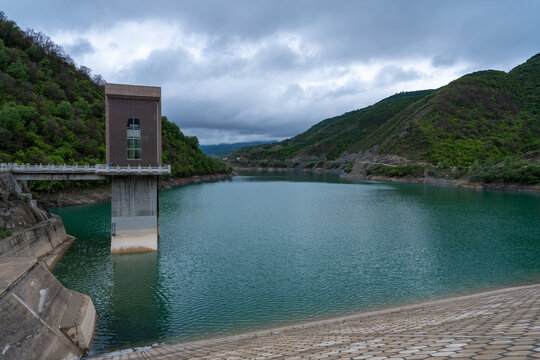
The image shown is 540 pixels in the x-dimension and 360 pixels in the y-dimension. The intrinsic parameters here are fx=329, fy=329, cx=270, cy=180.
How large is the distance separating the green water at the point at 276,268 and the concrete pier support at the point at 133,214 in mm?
1508

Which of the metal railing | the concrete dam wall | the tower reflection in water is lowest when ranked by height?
the tower reflection in water

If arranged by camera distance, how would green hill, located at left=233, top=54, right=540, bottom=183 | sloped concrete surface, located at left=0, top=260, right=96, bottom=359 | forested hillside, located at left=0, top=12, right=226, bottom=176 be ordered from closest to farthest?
sloped concrete surface, located at left=0, top=260, right=96, bottom=359 → forested hillside, located at left=0, top=12, right=226, bottom=176 → green hill, located at left=233, top=54, right=540, bottom=183

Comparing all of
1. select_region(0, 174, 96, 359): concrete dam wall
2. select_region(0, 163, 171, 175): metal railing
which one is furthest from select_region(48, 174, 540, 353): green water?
select_region(0, 163, 171, 175): metal railing

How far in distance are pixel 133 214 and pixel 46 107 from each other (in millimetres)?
60892

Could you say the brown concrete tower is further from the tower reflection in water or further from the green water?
the tower reflection in water

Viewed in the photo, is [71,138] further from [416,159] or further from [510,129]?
[510,129]

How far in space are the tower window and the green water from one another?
9898 mm

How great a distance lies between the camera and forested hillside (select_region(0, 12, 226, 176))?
2372 inches

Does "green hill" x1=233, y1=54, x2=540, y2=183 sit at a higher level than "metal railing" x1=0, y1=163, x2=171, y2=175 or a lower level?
higher

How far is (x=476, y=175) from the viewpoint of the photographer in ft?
354

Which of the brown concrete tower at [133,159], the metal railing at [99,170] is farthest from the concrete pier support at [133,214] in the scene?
the metal railing at [99,170]

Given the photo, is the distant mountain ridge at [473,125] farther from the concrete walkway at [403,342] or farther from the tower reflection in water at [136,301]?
the concrete walkway at [403,342]

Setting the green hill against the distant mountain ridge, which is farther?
the distant mountain ridge

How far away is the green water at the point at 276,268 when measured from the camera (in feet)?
64.5
